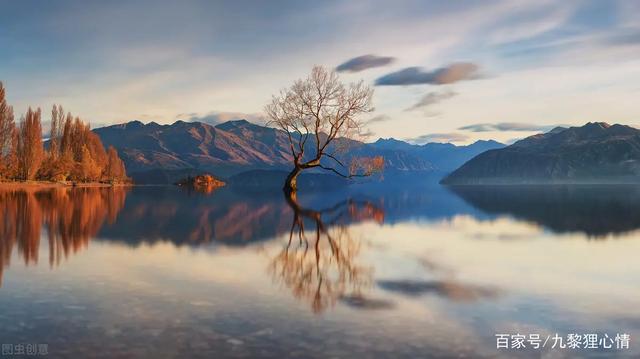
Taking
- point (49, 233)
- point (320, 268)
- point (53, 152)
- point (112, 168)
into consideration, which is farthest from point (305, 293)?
point (112, 168)

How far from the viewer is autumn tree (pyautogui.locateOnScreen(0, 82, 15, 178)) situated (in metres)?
126

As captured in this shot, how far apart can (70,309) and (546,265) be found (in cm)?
1383

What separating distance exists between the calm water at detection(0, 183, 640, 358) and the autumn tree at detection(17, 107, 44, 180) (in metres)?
120

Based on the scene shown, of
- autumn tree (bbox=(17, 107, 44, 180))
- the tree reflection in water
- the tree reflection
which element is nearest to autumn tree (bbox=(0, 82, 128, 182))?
autumn tree (bbox=(17, 107, 44, 180))

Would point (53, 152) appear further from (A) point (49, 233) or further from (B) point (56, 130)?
(A) point (49, 233)

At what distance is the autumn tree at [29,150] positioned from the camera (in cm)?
12875

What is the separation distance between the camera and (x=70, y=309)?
10.5 meters

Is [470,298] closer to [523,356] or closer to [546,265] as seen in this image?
[523,356]

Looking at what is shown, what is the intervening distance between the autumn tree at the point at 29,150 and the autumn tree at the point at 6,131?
2416mm

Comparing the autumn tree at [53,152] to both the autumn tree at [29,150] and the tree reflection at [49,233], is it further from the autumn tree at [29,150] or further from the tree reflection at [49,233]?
the tree reflection at [49,233]

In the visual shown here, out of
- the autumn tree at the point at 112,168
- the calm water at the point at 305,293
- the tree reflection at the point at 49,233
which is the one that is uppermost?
the autumn tree at the point at 112,168

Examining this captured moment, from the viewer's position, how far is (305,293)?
11.9 meters

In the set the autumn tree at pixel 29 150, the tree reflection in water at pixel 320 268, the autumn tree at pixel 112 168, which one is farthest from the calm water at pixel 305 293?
the autumn tree at pixel 112 168

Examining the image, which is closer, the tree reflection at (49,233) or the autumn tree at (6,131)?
the tree reflection at (49,233)
